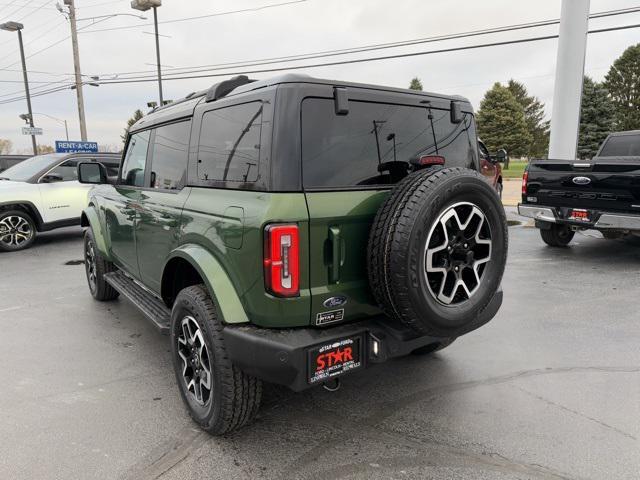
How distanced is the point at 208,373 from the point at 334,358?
80 cm

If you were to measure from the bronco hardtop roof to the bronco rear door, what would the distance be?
0.07 m

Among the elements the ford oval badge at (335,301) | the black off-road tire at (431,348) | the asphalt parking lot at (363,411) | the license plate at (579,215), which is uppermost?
the ford oval badge at (335,301)

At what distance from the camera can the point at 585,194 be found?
22.2 ft

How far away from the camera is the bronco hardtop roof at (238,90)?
7.77ft

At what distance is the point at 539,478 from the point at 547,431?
1.57 ft

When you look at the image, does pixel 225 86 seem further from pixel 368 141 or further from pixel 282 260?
pixel 282 260

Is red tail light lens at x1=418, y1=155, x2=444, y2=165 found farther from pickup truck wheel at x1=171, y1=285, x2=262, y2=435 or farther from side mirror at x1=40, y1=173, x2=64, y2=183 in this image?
side mirror at x1=40, y1=173, x2=64, y2=183

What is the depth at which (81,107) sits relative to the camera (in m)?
21.0

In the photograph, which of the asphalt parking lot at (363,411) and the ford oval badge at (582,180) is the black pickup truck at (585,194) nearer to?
the ford oval badge at (582,180)

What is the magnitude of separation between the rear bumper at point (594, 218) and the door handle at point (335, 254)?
225 inches

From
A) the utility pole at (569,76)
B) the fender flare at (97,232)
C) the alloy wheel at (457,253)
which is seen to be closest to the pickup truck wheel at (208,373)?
the alloy wheel at (457,253)

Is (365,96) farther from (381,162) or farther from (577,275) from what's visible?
(577,275)

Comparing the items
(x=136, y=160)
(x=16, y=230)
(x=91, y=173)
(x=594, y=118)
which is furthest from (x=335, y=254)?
(x=594, y=118)

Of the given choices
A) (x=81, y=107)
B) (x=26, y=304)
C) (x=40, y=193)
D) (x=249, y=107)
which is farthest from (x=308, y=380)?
(x=81, y=107)
